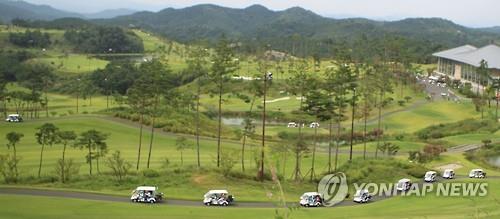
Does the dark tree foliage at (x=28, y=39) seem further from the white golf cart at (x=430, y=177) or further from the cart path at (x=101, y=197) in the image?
the white golf cart at (x=430, y=177)

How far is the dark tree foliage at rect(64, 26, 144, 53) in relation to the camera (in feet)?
504

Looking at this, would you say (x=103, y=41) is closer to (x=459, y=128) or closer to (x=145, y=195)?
(x=459, y=128)

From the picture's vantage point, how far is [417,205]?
25.8 meters

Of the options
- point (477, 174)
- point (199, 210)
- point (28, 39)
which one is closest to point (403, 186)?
point (477, 174)

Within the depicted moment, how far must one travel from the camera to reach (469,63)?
3701 inches

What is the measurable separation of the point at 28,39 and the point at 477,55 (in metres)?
102

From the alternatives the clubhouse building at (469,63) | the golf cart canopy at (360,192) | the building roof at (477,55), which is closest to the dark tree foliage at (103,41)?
the clubhouse building at (469,63)

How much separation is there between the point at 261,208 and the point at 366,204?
501 centimetres

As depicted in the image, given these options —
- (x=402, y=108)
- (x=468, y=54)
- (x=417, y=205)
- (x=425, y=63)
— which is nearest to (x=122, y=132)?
(x=417, y=205)

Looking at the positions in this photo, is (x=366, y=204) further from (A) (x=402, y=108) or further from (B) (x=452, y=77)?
(B) (x=452, y=77)

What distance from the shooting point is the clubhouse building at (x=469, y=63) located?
90688 mm

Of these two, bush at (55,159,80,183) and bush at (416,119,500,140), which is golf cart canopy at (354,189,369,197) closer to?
bush at (55,159,80,183)

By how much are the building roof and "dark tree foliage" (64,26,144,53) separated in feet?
297

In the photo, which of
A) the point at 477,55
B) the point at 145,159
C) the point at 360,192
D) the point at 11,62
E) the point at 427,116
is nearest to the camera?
the point at 360,192
